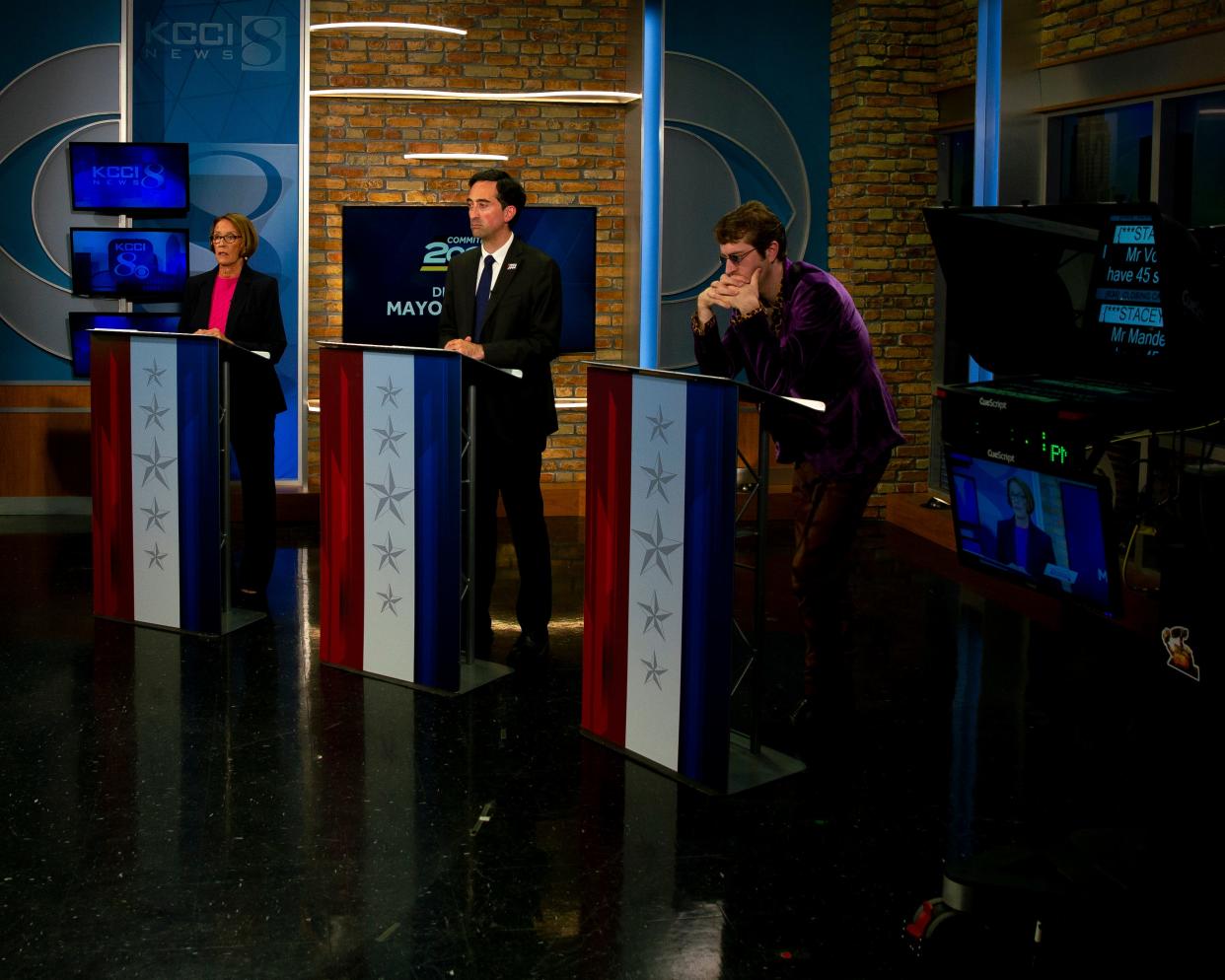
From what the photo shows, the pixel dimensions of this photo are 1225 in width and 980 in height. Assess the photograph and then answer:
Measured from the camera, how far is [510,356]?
16.5 feet

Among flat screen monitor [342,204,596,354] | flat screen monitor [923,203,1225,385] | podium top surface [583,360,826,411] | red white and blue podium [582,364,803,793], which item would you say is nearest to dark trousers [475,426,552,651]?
red white and blue podium [582,364,803,793]

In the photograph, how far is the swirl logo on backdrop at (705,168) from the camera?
8344mm

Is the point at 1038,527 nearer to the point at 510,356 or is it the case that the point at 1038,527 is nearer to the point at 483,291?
the point at 510,356

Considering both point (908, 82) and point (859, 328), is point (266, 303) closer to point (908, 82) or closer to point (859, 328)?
point (859, 328)

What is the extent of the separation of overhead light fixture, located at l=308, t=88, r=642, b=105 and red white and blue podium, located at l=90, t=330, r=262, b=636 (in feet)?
10.7

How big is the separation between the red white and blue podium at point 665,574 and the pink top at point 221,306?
2342 millimetres

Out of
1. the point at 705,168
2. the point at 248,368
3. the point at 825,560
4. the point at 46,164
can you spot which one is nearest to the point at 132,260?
the point at 46,164

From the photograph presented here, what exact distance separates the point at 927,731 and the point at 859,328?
1.22 m

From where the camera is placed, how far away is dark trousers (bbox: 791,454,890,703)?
4.38 m

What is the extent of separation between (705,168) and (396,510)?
427 centimetres

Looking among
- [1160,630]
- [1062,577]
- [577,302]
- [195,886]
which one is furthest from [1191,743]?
[577,302]

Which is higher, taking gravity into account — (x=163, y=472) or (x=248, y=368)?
(x=248, y=368)

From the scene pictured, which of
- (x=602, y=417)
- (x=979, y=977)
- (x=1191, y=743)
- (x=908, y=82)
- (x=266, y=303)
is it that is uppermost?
(x=908, y=82)

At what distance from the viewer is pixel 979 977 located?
2.89 meters
